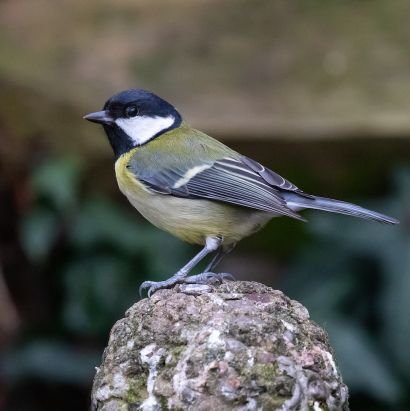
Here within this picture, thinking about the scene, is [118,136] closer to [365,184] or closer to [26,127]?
[26,127]

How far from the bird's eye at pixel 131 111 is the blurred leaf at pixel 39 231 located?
114 centimetres

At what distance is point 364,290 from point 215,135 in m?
1.09

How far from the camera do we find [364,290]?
4.41m

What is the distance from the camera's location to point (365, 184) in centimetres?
479

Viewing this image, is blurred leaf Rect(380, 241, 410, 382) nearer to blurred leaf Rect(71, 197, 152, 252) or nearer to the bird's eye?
blurred leaf Rect(71, 197, 152, 252)

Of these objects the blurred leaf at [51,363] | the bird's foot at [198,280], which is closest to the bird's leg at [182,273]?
the bird's foot at [198,280]

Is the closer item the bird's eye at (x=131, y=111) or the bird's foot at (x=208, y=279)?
the bird's foot at (x=208, y=279)

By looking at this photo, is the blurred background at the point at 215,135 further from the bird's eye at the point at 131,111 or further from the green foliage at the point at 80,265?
the bird's eye at the point at 131,111

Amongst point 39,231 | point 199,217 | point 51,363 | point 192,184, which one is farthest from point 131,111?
point 51,363

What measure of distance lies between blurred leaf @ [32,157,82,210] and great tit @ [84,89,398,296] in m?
0.93

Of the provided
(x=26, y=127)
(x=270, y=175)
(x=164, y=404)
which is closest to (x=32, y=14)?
(x=26, y=127)

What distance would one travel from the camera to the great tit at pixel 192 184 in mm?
3057

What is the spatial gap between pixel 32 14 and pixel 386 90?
2.18 m

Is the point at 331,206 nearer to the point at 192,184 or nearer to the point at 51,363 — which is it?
the point at 192,184
